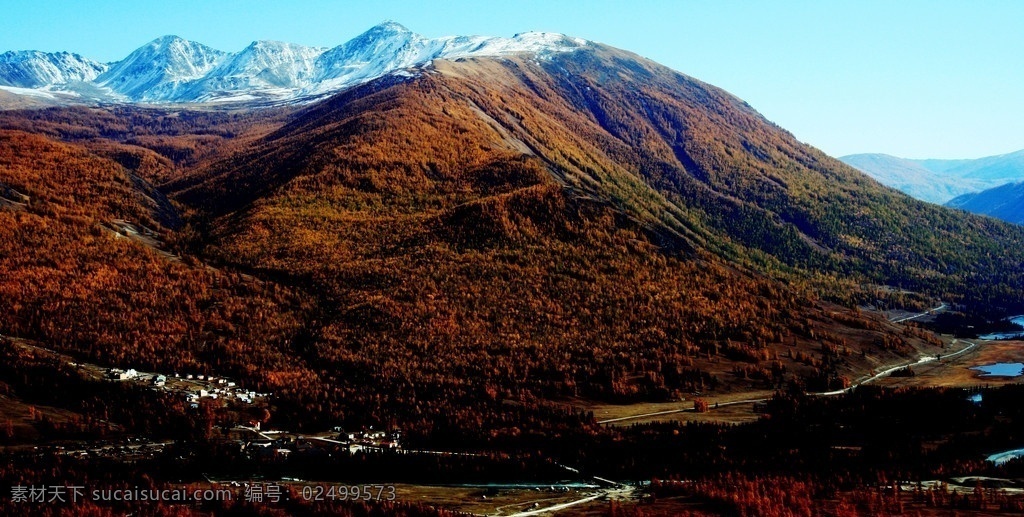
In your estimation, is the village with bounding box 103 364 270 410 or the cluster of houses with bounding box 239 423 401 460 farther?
the village with bounding box 103 364 270 410

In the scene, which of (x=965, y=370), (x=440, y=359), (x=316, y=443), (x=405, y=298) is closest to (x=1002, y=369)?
(x=965, y=370)

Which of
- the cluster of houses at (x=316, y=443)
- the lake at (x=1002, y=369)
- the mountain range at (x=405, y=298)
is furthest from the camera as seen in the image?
the lake at (x=1002, y=369)

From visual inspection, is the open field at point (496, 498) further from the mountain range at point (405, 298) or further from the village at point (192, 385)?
the village at point (192, 385)

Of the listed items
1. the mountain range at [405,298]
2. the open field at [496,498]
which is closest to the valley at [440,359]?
the open field at [496,498]

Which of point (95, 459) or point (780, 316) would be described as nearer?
point (95, 459)

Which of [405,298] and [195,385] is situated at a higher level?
[405,298]

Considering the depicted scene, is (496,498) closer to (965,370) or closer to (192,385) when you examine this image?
(192,385)

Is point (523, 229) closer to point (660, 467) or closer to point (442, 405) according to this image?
point (442, 405)

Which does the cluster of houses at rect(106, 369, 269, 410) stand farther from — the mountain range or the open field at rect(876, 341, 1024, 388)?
the open field at rect(876, 341, 1024, 388)

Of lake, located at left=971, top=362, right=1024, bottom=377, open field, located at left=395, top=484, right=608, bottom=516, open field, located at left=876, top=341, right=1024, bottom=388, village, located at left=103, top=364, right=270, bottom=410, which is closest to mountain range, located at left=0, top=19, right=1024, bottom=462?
village, located at left=103, top=364, right=270, bottom=410

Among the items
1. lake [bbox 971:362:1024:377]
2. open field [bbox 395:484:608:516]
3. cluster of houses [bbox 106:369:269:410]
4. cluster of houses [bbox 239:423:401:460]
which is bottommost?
open field [bbox 395:484:608:516]

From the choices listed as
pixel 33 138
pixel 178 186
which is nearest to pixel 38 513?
pixel 33 138
